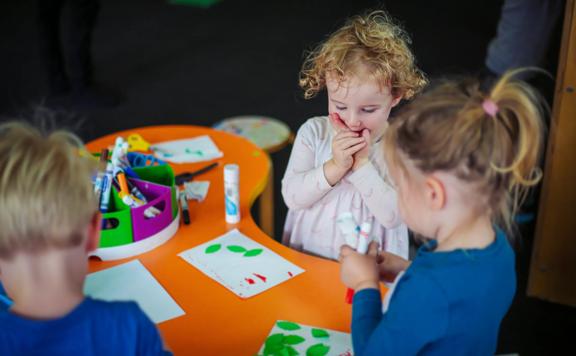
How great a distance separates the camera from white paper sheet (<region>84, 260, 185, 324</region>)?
1.21 meters

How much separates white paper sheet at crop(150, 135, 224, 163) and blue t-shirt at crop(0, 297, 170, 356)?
0.98 metres

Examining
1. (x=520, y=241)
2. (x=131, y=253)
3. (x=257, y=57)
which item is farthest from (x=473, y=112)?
(x=257, y=57)

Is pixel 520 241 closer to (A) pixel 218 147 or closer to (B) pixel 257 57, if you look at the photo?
(A) pixel 218 147

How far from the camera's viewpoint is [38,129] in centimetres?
92

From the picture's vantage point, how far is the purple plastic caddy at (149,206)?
1359 millimetres

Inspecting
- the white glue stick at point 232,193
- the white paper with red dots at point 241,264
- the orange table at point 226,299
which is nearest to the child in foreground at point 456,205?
the orange table at point 226,299

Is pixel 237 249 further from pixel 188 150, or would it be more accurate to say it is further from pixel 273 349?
pixel 188 150

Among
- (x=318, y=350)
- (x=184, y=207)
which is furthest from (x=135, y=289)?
(x=318, y=350)

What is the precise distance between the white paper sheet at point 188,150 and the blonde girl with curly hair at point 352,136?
1.42ft

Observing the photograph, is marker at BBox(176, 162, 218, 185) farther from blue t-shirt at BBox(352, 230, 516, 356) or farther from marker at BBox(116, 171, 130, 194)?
blue t-shirt at BBox(352, 230, 516, 356)

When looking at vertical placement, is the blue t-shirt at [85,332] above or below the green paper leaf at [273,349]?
above

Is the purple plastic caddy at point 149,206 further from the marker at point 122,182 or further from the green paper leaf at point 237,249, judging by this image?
the green paper leaf at point 237,249

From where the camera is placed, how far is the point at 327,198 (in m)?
1.55

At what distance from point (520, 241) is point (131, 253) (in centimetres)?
190
